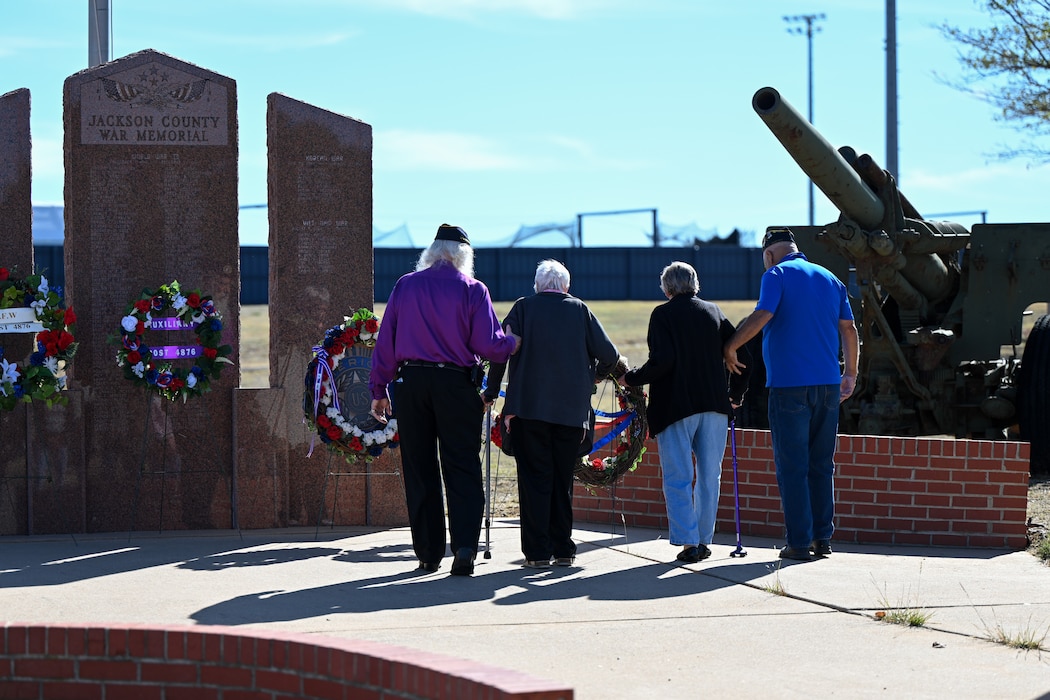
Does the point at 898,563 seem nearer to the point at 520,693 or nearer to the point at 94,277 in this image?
the point at 520,693

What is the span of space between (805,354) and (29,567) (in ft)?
13.9

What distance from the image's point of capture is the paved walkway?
17.6 feet

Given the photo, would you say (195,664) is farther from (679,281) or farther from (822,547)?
(822,547)

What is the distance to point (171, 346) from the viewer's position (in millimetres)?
9172

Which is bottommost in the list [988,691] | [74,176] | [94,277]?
[988,691]

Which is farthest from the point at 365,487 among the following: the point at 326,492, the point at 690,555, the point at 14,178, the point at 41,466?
the point at 14,178

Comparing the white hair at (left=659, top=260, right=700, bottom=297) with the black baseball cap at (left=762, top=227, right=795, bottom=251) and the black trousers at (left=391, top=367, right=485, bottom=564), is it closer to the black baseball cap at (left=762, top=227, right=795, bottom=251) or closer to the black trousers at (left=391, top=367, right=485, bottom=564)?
the black baseball cap at (left=762, top=227, right=795, bottom=251)

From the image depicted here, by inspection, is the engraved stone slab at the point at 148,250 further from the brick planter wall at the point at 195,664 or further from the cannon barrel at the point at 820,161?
the brick planter wall at the point at 195,664

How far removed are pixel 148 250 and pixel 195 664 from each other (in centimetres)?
465

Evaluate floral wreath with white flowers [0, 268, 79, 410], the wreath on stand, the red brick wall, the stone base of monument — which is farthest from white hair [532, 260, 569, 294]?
the stone base of monument

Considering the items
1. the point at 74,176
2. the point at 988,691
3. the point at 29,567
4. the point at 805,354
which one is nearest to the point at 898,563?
the point at 805,354

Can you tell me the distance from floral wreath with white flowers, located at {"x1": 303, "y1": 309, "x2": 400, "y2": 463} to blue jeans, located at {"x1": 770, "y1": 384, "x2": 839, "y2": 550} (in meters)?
2.29

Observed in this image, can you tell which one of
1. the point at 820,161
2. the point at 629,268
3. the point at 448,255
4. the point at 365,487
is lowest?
the point at 365,487

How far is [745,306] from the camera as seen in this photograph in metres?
45.7
